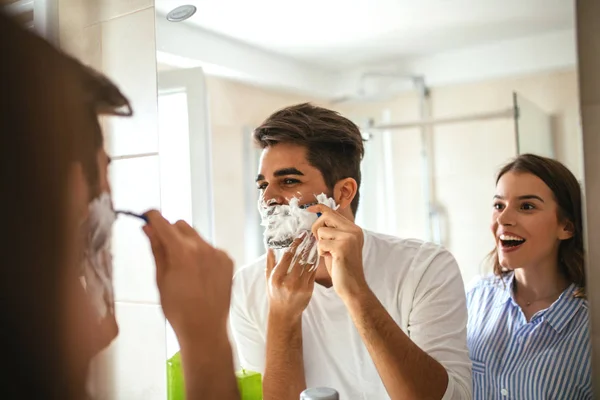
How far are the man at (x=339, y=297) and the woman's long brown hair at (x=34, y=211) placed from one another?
1.19 ft

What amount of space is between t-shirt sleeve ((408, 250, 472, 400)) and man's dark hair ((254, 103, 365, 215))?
8.6 inches

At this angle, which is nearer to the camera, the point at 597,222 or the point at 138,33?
the point at 597,222

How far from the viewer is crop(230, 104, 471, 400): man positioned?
2.32 ft

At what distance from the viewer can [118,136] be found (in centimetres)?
61

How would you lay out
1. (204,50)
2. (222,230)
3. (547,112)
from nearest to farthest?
1. (547,112)
2. (204,50)
3. (222,230)

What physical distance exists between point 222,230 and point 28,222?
0.81 meters

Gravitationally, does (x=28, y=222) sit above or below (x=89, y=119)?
below

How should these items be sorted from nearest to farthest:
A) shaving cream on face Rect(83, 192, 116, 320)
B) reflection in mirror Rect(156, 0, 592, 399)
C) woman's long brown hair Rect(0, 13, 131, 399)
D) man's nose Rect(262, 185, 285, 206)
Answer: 1. woman's long brown hair Rect(0, 13, 131, 399)
2. shaving cream on face Rect(83, 192, 116, 320)
3. reflection in mirror Rect(156, 0, 592, 399)
4. man's nose Rect(262, 185, 285, 206)

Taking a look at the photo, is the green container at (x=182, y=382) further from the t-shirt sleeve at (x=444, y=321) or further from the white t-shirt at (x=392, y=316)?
the t-shirt sleeve at (x=444, y=321)

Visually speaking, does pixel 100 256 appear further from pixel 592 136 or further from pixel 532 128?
pixel 532 128

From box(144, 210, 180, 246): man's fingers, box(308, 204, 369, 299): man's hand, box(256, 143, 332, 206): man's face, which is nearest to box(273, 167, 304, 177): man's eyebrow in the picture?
box(256, 143, 332, 206): man's face

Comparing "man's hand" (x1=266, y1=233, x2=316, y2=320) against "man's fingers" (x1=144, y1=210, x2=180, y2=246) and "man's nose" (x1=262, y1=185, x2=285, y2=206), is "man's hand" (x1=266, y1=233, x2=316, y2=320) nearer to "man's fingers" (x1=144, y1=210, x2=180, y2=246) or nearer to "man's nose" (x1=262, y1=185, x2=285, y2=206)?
"man's nose" (x1=262, y1=185, x2=285, y2=206)

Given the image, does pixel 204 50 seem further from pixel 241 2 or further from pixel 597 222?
pixel 597 222

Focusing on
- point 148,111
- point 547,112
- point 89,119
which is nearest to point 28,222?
point 89,119
